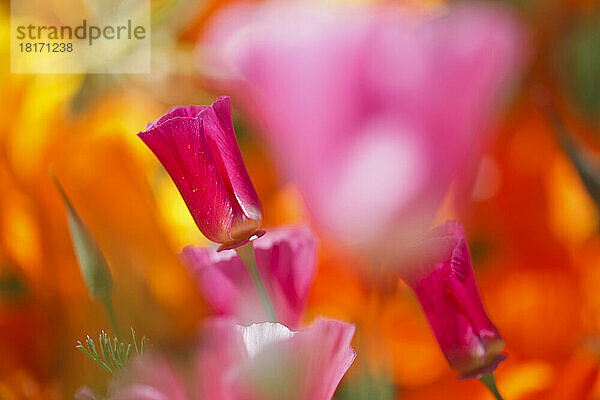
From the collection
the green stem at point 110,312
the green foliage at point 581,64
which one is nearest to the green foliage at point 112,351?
the green stem at point 110,312

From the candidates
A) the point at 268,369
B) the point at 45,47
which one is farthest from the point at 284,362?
the point at 45,47

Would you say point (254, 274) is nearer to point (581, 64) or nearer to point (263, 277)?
point (263, 277)

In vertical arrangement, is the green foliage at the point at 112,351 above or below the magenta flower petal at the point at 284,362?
below

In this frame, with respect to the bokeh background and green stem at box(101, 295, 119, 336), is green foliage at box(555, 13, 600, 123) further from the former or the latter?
green stem at box(101, 295, 119, 336)

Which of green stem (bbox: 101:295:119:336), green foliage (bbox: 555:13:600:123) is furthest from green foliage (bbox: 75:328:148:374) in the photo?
green foliage (bbox: 555:13:600:123)

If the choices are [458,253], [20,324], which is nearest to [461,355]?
[458,253]

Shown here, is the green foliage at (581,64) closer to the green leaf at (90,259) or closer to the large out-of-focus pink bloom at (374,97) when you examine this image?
the large out-of-focus pink bloom at (374,97)
